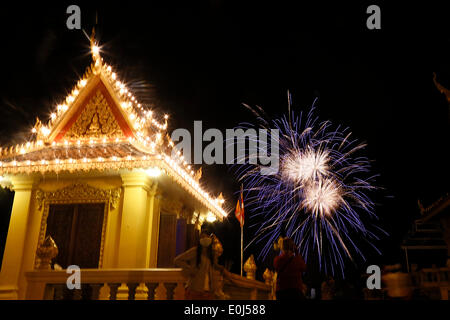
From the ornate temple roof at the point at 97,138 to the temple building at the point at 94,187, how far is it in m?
0.03

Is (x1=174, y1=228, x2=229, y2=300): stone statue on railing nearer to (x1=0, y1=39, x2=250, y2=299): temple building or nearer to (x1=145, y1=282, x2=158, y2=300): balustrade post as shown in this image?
(x1=145, y1=282, x2=158, y2=300): balustrade post

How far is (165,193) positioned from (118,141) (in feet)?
7.58

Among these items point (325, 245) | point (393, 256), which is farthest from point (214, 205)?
point (325, 245)

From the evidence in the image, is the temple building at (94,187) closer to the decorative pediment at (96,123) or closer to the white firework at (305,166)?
the decorative pediment at (96,123)

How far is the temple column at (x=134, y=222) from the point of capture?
32.8 feet

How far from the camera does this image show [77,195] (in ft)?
36.7

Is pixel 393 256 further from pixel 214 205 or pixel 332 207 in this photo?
pixel 214 205

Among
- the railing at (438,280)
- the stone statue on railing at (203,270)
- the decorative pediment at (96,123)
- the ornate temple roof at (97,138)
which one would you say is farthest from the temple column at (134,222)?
the railing at (438,280)

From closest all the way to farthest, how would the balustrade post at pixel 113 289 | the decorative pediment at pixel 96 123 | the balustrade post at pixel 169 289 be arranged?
the balustrade post at pixel 169 289 → the balustrade post at pixel 113 289 → the decorative pediment at pixel 96 123

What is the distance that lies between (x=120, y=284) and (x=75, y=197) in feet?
14.2

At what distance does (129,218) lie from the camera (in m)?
10.2

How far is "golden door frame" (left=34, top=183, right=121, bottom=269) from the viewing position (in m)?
10.9
